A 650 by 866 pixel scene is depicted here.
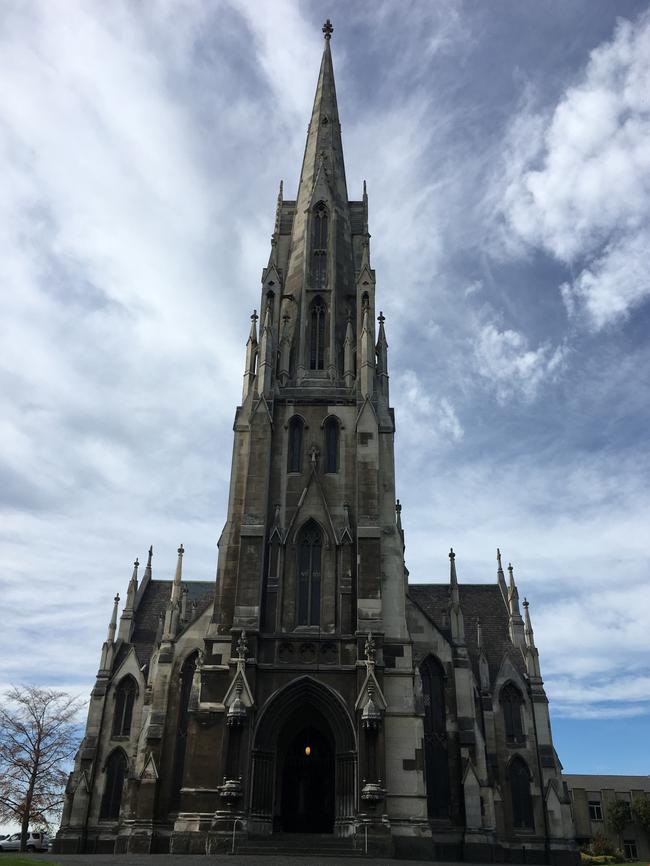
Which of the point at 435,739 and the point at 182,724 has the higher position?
the point at 182,724

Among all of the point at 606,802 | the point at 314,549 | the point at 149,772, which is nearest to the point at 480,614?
the point at 314,549

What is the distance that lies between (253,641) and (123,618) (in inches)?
600

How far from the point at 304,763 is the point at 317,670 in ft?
12.5

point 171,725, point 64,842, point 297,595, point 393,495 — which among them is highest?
point 393,495

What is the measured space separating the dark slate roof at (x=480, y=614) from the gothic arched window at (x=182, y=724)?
1116 centimetres

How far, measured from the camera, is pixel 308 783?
26.2 m

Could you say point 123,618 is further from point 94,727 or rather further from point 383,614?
point 383,614

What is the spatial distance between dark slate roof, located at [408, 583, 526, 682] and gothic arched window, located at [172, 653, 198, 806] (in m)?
11.2

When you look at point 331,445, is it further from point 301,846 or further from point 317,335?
point 301,846

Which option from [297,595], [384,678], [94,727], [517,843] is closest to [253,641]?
[297,595]

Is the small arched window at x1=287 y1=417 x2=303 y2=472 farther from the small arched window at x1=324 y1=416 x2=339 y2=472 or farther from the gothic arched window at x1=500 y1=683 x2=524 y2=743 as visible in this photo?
the gothic arched window at x1=500 y1=683 x2=524 y2=743

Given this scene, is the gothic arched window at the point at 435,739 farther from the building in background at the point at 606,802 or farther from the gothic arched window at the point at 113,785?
the building in background at the point at 606,802

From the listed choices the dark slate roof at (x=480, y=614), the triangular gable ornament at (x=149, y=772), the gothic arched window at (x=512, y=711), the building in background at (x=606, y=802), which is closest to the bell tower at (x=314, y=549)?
the triangular gable ornament at (x=149, y=772)

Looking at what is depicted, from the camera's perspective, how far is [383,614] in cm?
2709
